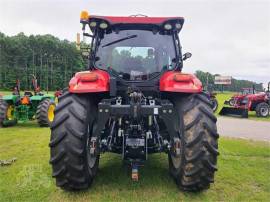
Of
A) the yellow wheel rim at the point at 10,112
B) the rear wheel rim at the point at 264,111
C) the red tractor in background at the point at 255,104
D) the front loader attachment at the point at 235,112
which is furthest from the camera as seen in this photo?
the rear wheel rim at the point at 264,111

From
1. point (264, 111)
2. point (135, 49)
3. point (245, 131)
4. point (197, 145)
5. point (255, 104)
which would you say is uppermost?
point (135, 49)

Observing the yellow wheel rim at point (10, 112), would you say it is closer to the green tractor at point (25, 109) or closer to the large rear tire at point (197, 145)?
the green tractor at point (25, 109)

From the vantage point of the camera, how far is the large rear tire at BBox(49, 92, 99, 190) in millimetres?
3475

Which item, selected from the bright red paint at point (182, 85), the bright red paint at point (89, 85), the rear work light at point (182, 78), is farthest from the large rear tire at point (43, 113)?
the rear work light at point (182, 78)

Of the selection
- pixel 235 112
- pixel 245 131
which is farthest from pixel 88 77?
pixel 235 112

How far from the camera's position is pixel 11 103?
10031 millimetres

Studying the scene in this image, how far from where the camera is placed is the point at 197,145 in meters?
3.51

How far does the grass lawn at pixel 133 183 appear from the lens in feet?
12.0

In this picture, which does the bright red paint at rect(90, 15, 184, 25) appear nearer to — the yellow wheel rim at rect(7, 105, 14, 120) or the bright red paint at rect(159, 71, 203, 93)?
the bright red paint at rect(159, 71, 203, 93)

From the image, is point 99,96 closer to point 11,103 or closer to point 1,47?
point 11,103

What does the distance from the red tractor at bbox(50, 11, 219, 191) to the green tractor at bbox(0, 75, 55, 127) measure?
548 cm

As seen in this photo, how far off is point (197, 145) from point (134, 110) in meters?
0.84

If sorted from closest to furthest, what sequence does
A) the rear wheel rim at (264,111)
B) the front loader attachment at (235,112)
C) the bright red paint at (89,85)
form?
1. the bright red paint at (89,85)
2. the front loader attachment at (235,112)
3. the rear wheel rim at (264,111)

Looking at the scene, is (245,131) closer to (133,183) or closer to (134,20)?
(133,183)
